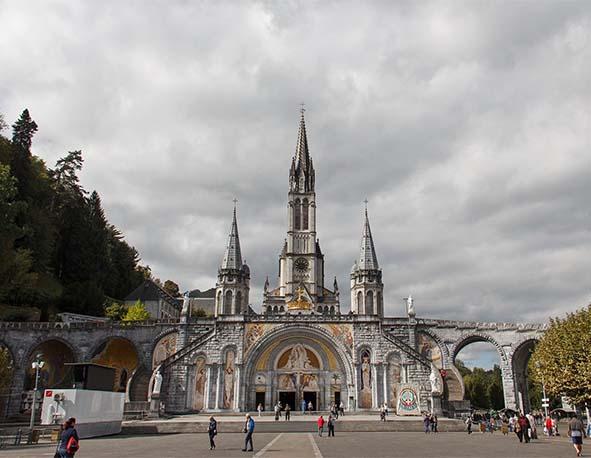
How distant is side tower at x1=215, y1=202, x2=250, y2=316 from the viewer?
6819cm

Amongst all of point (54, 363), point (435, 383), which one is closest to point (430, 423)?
point (435, 383)

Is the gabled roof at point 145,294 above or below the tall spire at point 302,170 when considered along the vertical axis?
below

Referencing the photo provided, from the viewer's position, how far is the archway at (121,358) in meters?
46.2

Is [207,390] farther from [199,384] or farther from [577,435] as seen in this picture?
[577,435]

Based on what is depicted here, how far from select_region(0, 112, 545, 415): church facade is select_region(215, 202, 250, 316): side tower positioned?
21882 millimetres

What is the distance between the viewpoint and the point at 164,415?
38.2 meters

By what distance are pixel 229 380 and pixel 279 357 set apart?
14.2 ft

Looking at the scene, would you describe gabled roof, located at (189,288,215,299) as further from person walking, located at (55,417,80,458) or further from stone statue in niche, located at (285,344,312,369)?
person walking, located at (55,417,80,458)

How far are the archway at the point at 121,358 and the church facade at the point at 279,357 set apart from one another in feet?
0.29

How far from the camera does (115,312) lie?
180 feet

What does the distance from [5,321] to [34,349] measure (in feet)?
13.9

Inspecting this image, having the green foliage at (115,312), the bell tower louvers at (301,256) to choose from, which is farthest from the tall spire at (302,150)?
the green foliage at (115,312)

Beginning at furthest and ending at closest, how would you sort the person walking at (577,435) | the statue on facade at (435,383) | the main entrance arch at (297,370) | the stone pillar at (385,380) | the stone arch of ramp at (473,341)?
the stone arch of ramp at (473,341) → the main entrance arch at (297,370) → the stone pillar at (385,380) → the statue on facade at (435,383) → the person walking at (577,435)

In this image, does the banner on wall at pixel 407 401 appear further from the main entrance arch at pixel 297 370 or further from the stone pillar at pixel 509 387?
the stone pillar at pixel 509 387
